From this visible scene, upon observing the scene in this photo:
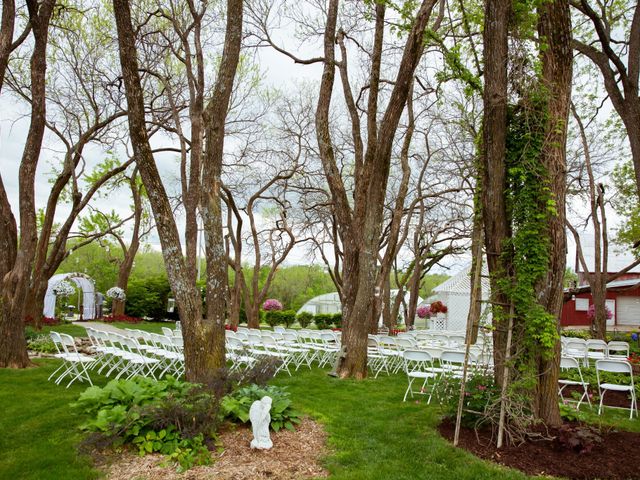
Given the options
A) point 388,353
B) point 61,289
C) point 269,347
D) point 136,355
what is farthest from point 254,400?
point 61,289

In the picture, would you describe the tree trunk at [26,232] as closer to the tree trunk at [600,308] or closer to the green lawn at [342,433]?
the green lawn at [342,433]

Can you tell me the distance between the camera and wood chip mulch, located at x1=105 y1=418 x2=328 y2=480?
4289 mm

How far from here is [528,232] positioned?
5.55 metres

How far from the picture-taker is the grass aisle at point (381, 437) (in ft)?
14.8

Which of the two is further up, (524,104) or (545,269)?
(524,104)

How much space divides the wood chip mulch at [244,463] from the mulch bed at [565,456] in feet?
5.15

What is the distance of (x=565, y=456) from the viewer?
479 centimetres

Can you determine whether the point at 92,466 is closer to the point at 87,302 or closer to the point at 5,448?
the point at 5,448

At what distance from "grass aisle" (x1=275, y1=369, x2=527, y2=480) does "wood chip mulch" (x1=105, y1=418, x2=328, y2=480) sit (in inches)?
9.3

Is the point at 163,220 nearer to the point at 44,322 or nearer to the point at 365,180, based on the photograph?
the point at 365,180

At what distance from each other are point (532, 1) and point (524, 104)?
126 cm

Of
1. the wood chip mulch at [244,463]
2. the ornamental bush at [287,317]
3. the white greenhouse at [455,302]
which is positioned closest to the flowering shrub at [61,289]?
the ornamental bush at [287,317]

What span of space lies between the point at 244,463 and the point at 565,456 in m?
2.90

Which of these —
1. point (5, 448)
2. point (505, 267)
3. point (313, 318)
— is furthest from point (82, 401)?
point (313, 318)
